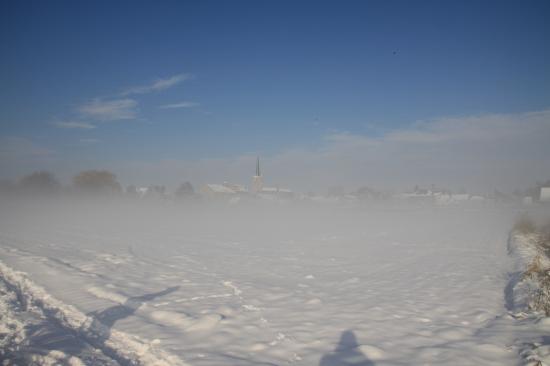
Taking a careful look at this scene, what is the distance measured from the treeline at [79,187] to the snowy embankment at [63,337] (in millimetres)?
62550

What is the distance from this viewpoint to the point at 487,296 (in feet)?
30.8

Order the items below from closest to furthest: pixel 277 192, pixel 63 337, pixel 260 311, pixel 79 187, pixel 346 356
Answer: pixel 346 356 → pixel 63 337 → pixel 260 311 → pixel 79 187 → pixel 277 192

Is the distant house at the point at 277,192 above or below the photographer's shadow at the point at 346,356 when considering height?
above

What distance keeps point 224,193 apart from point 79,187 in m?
33.2

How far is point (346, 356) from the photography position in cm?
537

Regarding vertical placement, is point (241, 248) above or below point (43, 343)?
below

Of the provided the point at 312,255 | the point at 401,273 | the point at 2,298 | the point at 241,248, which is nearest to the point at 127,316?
the point at 2,298

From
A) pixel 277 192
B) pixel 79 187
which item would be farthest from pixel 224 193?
pixel 79 187

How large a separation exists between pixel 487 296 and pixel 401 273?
396cm

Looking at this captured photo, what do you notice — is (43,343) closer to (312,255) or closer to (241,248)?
(312,255)

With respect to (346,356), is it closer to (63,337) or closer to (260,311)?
(260,311)

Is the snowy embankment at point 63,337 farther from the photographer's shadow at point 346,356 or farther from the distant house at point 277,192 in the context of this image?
the distant house at point 277,192

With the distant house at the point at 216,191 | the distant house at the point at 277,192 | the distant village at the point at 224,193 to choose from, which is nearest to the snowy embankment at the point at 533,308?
the distant village at the point at 224,193

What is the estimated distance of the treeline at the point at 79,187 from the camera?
196ft
